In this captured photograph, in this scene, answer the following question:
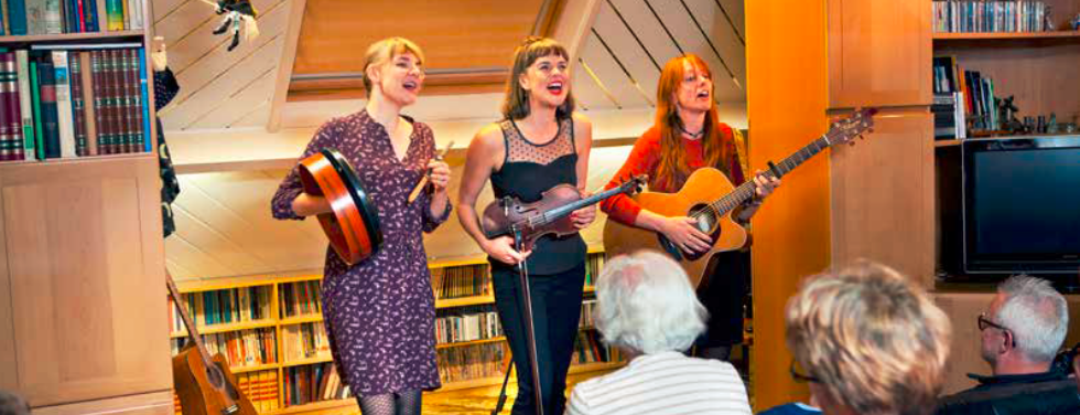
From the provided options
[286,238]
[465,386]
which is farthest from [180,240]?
[465,386]

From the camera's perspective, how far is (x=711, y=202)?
3.53m

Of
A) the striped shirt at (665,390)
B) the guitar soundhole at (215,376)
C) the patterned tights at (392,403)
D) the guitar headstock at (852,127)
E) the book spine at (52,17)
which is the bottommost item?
the guitar soundhole at (215,376)

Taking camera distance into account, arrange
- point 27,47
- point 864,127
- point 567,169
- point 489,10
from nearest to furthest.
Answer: point 27,47
point 567,169
point 864,127
point 489,10

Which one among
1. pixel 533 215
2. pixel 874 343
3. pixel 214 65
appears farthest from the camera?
pixel 214 65

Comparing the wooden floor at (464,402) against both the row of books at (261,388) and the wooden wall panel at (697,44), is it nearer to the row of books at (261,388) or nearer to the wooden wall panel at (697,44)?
the row of books at (261,388)

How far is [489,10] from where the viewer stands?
4723mm

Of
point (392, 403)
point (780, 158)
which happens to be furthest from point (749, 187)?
point (392, 403)

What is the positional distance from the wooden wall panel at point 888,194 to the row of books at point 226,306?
2.86 m

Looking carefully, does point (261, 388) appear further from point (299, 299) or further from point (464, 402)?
point (464, 402)

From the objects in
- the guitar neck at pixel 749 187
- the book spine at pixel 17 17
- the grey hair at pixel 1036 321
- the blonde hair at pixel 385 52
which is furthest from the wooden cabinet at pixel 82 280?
the grey hair at pixel 1036 321

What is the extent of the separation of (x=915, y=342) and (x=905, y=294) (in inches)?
3.2

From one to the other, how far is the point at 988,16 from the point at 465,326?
2891mm

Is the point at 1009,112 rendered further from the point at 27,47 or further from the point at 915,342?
the point at 27,47

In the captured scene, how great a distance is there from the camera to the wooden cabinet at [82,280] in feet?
9.77
